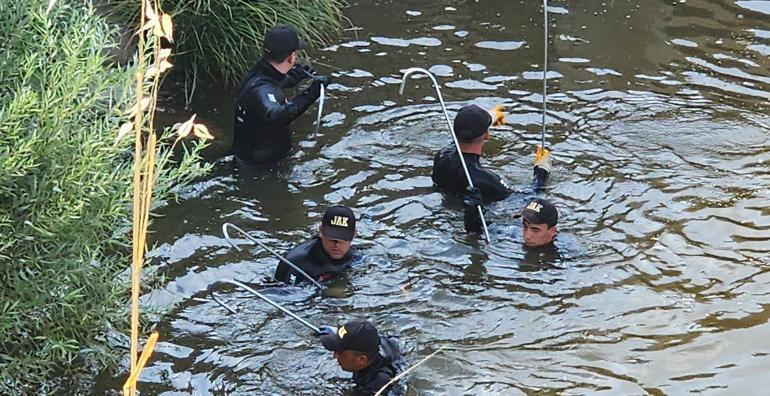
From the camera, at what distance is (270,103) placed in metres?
8.06

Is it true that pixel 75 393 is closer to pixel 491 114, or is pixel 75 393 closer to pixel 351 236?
pixel 351 236

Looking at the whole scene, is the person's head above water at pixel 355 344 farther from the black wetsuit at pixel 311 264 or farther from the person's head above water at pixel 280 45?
the person's head above water at pixel 280 45

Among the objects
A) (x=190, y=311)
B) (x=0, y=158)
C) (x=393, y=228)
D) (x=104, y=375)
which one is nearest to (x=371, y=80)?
(x=393, y=228)

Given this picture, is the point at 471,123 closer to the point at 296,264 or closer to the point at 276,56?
the point at 276,56

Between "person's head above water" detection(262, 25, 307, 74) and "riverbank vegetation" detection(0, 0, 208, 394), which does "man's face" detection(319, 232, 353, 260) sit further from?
"person's head above water" detection(262, 25, 307, 74)

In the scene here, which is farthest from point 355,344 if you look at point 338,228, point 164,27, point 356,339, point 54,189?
point 164,27

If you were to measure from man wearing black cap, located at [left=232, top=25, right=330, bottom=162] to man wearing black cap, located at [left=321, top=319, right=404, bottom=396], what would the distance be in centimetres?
291

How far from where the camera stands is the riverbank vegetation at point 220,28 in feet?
29.5

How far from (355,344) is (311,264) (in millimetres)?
1446

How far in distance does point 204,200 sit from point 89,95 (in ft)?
9.49

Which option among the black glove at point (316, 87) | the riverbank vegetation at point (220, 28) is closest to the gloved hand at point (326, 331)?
the black glove at point (316, 87)

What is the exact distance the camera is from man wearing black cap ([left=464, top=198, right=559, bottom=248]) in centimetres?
698

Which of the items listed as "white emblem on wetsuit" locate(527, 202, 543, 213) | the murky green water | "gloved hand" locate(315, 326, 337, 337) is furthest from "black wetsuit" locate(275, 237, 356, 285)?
"white emblem on wetsuit" locate(527, 202, 543, 213)

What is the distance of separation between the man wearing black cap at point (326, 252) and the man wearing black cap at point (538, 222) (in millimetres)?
1011
